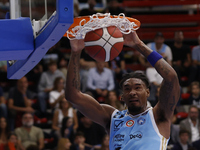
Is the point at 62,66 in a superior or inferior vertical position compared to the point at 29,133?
superior

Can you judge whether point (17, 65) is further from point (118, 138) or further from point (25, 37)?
point (118, 138)

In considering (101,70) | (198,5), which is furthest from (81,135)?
(198,5)

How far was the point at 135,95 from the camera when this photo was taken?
12.7ft

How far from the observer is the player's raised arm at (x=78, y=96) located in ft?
12.6

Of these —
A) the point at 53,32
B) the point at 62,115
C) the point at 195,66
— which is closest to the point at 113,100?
the point at 62,115

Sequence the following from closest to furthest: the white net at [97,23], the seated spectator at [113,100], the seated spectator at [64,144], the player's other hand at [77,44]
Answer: the white net at [97,23]
the player's other hand at [77,44]
the seated spectator at [64,144]
the seated spectator at [113,100]

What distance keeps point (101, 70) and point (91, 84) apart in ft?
1.31

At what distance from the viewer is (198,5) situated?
1212cm

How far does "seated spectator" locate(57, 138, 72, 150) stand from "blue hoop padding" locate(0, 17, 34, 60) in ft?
14.2

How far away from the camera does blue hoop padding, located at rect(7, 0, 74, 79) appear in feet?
9.17

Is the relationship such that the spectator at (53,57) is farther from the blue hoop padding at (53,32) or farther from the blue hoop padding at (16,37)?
the blue hoop padding at (16,37)

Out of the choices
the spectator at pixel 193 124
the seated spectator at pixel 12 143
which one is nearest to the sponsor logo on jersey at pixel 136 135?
the seated spectator at pixel 12 143

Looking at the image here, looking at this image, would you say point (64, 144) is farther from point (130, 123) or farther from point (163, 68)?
point (163, 68)

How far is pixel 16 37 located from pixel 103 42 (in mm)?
860
